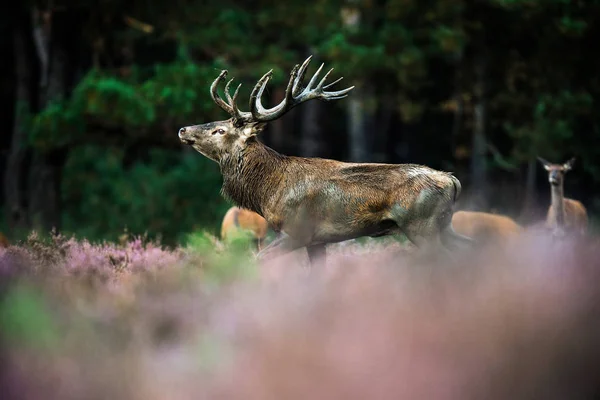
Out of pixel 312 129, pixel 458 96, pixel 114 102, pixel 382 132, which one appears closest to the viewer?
pixel 114 102

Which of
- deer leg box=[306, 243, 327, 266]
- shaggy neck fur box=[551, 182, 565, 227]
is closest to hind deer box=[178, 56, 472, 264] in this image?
deer leg box=[306, 243, 327, 266]

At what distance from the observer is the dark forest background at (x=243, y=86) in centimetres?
1563

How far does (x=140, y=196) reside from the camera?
62.9ft

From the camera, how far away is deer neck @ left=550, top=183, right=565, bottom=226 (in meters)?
11.2

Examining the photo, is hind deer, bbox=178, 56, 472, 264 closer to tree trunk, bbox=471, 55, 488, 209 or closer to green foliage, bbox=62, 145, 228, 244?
green foliage, bbox=62, 145, 228, 244

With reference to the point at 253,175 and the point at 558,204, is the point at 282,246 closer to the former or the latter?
the point at 253,175

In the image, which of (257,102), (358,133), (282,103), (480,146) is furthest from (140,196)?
(282,103)

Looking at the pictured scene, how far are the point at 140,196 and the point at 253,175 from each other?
11.9 metres

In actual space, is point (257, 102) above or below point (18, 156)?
above

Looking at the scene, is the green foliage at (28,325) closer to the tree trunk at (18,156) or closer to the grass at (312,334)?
the grass at (312,334)

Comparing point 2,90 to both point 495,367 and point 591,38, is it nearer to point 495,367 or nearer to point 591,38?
point 591,38

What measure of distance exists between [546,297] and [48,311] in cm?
206

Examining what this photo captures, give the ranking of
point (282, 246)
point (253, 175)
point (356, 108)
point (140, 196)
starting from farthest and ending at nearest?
point (356, 108), point (140, 196), point (253, 175), point (282, 246)

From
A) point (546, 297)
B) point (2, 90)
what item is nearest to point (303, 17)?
point (2, 90)
